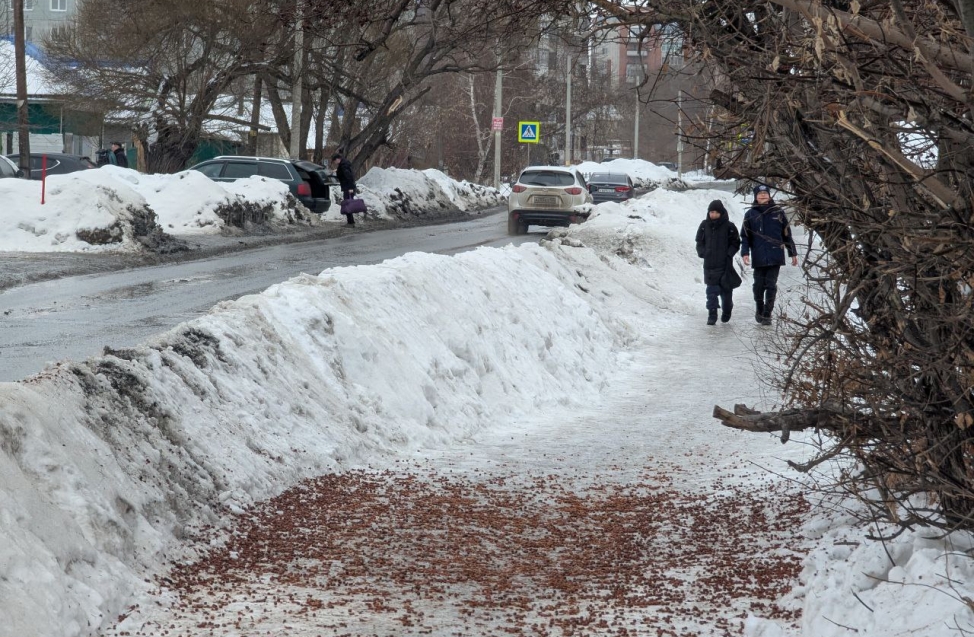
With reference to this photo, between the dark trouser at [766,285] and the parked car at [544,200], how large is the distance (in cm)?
1300

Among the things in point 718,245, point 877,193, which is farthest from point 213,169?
point 877,193

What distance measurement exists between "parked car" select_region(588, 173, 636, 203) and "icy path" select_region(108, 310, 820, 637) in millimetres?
34853

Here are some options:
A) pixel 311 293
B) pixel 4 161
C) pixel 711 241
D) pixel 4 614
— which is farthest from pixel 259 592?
pixel 4 161

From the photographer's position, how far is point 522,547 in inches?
248

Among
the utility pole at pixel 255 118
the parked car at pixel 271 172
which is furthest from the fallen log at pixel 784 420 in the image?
the utility pole at pixel 255 118

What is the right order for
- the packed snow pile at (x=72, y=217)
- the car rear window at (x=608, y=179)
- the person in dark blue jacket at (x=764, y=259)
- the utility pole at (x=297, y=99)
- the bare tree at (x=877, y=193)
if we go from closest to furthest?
the bare tree at (x=877, y=193), the person in dark blue jacket at (x=764, y=259), the packed snow pile at (x=72, y=217), the utility pole at (x=297, y=99), the car rear window at (x=608, y=179)

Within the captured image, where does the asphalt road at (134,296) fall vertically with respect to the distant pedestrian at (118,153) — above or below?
below

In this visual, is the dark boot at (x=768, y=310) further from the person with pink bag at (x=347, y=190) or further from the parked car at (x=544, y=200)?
the person with pink bag at (x=347, y=190)

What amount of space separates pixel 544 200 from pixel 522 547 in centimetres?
2232

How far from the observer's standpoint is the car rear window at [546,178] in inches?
1125

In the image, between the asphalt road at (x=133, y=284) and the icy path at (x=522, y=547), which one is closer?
the icy path at (x=522, y=547)

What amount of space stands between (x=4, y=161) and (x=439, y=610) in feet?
68.4

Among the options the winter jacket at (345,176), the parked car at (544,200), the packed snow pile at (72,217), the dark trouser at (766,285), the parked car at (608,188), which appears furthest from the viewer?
the parked car at (608,188)

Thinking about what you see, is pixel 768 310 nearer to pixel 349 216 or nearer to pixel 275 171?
pixel 349 216
